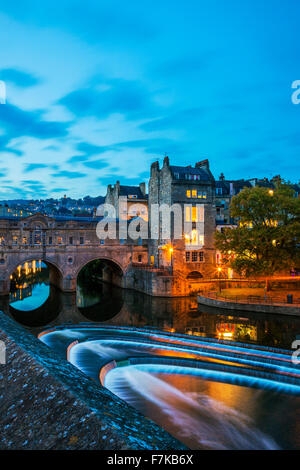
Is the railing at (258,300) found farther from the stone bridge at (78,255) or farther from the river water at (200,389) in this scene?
the stone bridge at (78,255)

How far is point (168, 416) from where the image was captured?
14875mm

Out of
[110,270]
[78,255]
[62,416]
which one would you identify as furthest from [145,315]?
[62,416]

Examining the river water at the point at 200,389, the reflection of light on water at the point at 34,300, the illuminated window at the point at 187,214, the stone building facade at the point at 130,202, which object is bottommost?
the river water at the point at 200,389

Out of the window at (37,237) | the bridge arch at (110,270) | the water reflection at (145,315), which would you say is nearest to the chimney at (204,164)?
the bridge arch at (110,270)

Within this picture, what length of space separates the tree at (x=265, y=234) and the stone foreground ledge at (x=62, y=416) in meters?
36.8

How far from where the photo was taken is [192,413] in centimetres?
1511

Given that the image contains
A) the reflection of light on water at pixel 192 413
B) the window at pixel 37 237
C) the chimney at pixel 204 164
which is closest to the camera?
the reflection of light on water at pixel 192 413

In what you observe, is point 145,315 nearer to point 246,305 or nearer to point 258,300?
point 246,305

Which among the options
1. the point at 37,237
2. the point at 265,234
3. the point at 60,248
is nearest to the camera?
the point at 265,234

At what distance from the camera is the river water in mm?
13571

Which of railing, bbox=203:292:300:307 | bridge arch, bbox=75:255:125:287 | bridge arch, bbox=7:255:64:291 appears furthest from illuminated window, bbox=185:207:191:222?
bridge arch, bbox=7:255:64:291

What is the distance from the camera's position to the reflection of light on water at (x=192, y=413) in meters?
13.0

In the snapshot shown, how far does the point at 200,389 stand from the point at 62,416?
46.2ft

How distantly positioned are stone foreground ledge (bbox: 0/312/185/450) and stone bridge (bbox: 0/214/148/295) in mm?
46240
